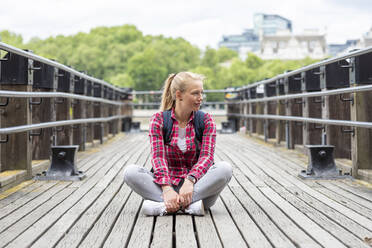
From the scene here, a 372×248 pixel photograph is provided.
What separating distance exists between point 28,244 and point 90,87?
17.4 feet

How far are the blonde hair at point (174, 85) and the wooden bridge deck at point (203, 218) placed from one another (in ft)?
2.38

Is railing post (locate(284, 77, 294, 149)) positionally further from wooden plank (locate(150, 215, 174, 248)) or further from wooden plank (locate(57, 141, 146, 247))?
wooden plank (locate(150, 215, 174, 248))

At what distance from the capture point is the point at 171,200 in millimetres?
2547

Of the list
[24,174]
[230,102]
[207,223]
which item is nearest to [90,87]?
[24,174]

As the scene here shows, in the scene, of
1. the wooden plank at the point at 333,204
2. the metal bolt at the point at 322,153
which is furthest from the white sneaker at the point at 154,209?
the metal bolt at the point at 322,153

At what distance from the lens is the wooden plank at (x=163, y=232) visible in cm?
206

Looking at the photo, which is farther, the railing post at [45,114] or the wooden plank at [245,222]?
the railing post at [45,114]

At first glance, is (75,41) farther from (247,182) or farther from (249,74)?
(247,182)

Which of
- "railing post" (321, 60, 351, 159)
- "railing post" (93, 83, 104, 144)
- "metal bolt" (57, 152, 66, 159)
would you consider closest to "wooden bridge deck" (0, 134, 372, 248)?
"metal bolt" (57, 152, 66, 159)

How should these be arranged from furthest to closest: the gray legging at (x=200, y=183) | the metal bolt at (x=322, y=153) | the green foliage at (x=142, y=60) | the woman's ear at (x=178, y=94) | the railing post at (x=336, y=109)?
the green foliage at (x=142, y=60) → the railing post at (x=336, y=109) → the metal bolt at (x=322, y=153) → the woman's ear at (x=178, y=94) → the gray legging at (x=200, y=183)

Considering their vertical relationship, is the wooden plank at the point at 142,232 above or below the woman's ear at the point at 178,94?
below

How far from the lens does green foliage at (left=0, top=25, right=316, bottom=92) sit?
52469mm

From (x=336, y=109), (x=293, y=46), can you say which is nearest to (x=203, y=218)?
(x=336, y=109)

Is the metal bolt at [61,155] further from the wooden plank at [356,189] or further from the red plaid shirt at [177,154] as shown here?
the wooden plank at [356,189]
